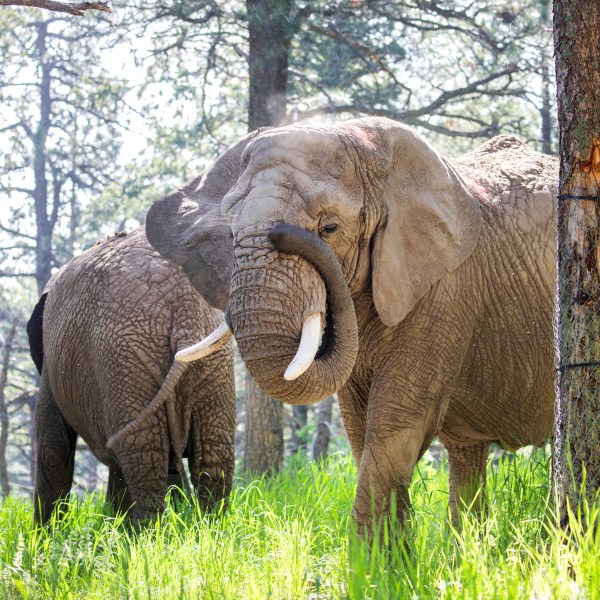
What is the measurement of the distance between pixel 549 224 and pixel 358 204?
4.43ft

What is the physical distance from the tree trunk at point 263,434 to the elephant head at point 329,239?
4.77 m

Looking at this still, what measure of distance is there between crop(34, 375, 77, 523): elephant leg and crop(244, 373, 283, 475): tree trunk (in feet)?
8.99

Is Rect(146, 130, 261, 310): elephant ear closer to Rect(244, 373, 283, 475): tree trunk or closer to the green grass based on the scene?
the green grass

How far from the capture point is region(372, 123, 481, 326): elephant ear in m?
4.83

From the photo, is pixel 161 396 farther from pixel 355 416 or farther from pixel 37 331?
pixel 37 331

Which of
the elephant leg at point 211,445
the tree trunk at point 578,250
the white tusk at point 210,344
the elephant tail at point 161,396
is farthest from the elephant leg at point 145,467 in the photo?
the tree trunk at point 578,250

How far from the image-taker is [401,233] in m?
4.94

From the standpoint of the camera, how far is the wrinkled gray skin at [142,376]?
6.04 meters

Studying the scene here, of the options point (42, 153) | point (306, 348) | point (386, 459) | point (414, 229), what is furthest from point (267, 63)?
point (42, 153)

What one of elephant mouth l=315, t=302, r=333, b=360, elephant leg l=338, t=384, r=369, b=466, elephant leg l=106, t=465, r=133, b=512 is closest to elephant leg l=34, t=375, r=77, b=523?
elephant leg l=106, t=465, r=133, b=512

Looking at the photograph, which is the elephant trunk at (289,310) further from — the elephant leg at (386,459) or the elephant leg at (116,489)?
the elephant leg at (116,489)

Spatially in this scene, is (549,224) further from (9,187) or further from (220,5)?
(9,187)

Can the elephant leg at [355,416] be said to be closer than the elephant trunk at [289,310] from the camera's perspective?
No

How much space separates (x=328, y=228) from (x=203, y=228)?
1069 mm
